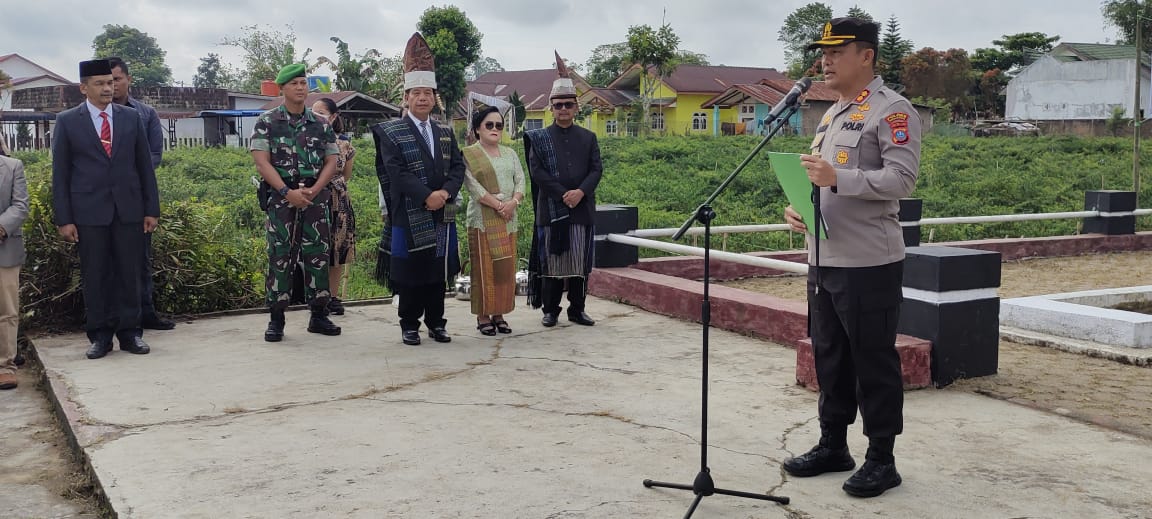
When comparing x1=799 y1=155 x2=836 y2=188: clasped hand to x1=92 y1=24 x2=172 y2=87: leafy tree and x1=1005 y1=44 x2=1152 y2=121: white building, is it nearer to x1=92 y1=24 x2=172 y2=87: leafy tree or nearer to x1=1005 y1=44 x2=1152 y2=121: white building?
x1=1005 y1=44 x2=1152 y2=121: white building

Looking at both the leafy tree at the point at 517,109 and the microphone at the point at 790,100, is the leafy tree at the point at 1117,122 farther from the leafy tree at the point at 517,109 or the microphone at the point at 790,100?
the microphone at the point at 790,100

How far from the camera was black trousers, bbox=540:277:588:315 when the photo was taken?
23.3 ft

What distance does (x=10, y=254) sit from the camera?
218 inches

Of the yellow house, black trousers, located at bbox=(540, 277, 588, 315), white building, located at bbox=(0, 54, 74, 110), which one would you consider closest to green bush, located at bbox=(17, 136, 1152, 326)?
black trousers, located at bbox=(540, 277, 588, 315)

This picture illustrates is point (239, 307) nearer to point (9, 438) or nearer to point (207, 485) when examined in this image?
point (9, 438)

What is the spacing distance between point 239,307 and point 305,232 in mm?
1542

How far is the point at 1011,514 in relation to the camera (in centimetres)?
345

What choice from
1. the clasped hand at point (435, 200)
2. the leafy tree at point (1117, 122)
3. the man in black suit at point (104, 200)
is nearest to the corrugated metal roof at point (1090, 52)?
the leafy tree at point (1117, 122)

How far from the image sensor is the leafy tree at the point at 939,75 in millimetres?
47844

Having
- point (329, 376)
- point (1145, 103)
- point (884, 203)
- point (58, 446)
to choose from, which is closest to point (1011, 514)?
point (884, 203)

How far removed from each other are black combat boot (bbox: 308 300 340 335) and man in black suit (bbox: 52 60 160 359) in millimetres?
1045

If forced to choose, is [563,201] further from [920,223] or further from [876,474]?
[920,223]

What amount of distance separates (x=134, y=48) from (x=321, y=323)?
342ft

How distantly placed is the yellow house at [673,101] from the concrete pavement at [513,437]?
3932cm
